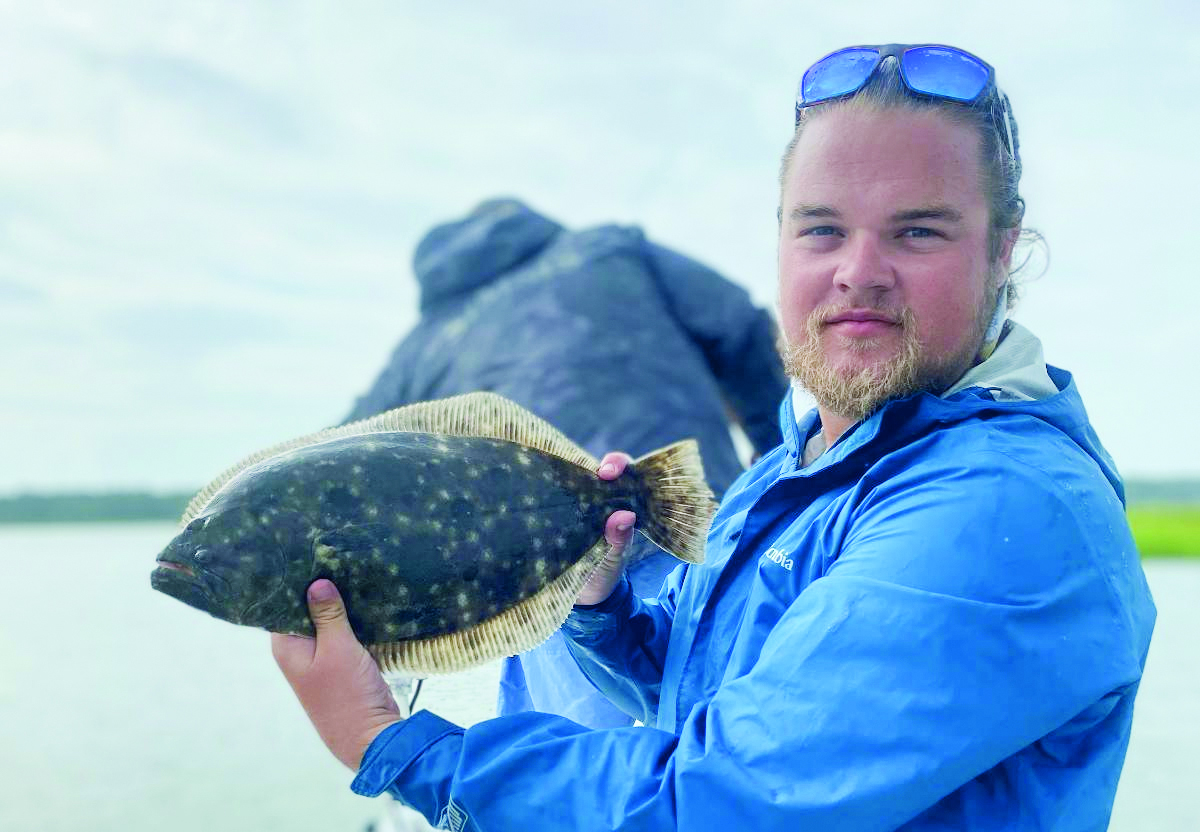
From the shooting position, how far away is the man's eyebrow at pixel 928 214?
2459 millimetres

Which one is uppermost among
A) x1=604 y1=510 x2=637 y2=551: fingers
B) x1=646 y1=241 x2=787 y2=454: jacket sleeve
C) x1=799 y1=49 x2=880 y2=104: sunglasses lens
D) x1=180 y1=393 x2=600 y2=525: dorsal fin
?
x1=799 y1=49 x2=880 y2=104: sunglasses lens

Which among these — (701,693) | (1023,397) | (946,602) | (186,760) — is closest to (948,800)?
(946,602)

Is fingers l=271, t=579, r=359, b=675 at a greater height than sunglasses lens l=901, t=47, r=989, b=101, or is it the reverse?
sunglasses lens l=901, t=47, r=989, b=101

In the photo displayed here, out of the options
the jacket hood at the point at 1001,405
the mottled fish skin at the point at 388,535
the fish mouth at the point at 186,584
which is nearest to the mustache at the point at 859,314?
the jacket hood at the point at 1001,405

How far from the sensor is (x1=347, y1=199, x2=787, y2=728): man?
8.56 m

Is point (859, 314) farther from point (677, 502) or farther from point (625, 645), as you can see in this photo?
point (625, 645)

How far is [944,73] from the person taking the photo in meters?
2.57

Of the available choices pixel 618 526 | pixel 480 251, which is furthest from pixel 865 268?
pixel 480 251

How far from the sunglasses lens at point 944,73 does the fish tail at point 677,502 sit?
1.00 meters

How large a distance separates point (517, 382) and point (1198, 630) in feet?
63.9

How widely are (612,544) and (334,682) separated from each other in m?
0.79

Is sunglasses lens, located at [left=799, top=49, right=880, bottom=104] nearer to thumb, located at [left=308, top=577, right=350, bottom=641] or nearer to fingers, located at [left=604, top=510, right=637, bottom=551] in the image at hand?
fingers, located at [left=604, top=510, right=637, bottom=551]

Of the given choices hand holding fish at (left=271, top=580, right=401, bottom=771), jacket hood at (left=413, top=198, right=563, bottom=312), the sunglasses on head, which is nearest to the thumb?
hand holding fish at (left=271, top=580, right=401, bottom=771)

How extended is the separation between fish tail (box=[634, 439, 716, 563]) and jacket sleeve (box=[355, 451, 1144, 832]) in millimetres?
616
